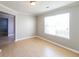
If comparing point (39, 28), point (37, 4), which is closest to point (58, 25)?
point (37, 4)

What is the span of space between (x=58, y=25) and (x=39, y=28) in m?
2.73

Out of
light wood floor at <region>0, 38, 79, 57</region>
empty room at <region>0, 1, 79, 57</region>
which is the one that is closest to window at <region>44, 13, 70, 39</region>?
empty room at <region>0, 1, 79, 57</region>

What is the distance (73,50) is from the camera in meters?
4.00

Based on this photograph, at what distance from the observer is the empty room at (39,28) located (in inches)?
150

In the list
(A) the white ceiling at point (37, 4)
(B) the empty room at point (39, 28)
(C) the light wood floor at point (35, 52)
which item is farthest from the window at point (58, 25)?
(C) the light wood floor at point (35, 52)

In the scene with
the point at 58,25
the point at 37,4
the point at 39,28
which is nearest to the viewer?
the point at 37,4

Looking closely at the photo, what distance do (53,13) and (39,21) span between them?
7.78 feet

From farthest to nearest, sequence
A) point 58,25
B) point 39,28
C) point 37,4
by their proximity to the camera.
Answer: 1. point 39,28
2. point 58,25
3. point 37,4

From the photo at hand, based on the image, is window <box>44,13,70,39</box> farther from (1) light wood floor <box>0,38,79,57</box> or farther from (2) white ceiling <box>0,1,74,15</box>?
(1) light wood floor <box>0,38,79,57</box>

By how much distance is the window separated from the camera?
459 cm

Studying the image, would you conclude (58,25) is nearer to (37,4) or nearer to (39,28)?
(37,4)

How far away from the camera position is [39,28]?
7801 mm

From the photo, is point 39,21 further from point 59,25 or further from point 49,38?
point 59,25

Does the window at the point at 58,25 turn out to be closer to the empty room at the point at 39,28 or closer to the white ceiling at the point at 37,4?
the empty room at the point at 39,28
